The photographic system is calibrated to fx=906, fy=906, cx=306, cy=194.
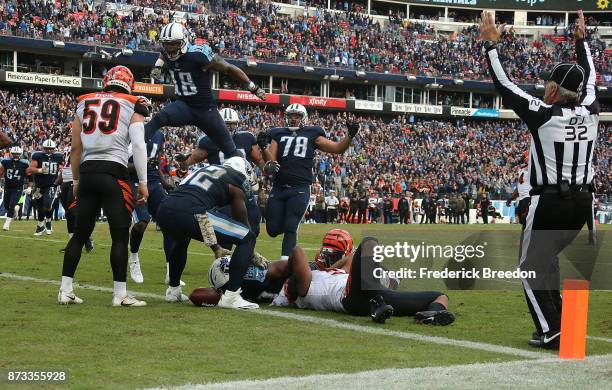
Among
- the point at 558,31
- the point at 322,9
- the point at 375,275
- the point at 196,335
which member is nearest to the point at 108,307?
the point at 196,335

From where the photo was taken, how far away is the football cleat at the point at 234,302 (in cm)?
805

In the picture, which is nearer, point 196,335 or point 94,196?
point 196,335

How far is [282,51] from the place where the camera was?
5738 centimetres

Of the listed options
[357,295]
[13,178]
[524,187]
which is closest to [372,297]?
[357,295]

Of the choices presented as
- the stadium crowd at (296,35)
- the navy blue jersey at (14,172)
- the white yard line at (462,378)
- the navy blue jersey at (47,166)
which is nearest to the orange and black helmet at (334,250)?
the white yard line at (462,378)

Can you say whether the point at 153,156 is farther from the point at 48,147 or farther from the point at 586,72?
the point at 48,147

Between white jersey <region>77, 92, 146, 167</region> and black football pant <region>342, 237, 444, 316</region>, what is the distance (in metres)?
2.33

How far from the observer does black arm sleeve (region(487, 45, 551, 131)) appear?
6395 millimetres

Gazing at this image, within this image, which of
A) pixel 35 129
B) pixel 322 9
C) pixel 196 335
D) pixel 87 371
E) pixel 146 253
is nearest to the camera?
pixel 87 371

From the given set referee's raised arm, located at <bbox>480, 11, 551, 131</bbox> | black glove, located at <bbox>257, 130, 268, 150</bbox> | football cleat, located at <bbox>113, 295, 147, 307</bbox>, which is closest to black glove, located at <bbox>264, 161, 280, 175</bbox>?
black glove, located at <bbox>257, 130, 268, 150</bbox>

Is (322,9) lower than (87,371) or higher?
higher

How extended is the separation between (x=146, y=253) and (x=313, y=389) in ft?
33.5

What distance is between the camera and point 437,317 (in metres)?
7.28

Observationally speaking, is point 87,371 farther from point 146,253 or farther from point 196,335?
point 146,253
